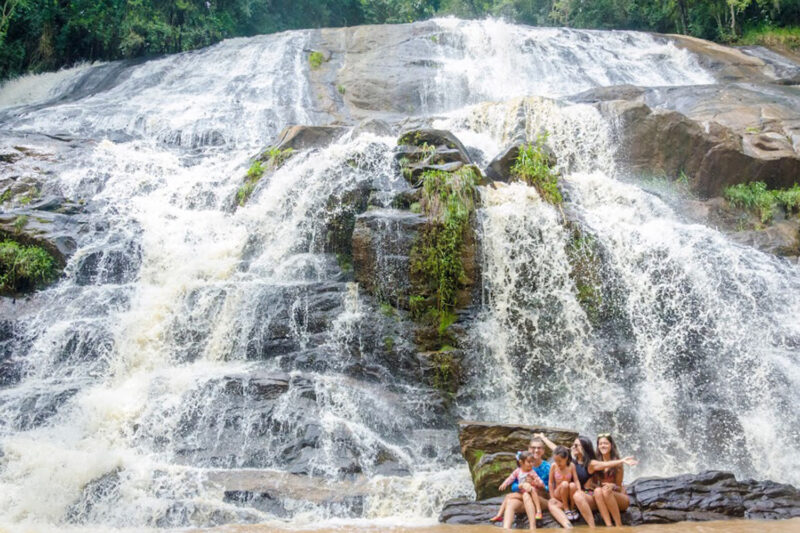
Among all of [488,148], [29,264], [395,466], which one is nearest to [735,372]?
[395,466]

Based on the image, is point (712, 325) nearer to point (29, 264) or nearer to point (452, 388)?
point (452, 388)

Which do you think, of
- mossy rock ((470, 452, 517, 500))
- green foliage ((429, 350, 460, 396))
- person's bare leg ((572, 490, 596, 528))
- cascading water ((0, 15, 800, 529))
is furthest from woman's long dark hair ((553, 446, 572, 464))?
green foliage ((429, 350, 460, 396))

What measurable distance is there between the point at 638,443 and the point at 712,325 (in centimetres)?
246

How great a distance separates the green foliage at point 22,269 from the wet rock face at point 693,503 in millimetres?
8424

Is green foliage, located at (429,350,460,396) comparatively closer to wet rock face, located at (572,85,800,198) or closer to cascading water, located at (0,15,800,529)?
cascading water, located at (0,15,800,529)

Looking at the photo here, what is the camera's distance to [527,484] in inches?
242

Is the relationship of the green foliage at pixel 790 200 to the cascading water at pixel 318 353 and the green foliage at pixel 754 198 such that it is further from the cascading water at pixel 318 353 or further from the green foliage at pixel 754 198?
the cascading water at pixel 318 353

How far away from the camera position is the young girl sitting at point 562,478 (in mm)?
6125

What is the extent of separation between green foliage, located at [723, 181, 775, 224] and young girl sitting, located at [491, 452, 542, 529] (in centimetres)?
943

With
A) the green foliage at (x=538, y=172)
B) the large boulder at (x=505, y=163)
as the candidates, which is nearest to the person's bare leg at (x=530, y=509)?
the green foliage at (x=538, y=172)

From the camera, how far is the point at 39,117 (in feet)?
58.3

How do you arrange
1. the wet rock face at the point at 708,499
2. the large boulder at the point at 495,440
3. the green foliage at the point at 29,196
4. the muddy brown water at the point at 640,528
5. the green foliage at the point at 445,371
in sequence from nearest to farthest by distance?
1. the muddy brown water at the point at 640,528
2. the wet rock face at the point at 708,499
3. the large boulder at the point at 495,440
4. the green foliage at the point at 445,371
5. the green foliage at the point at 29,196

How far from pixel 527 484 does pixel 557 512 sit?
0.36 metres

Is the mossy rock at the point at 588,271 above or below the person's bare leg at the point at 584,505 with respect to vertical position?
above
